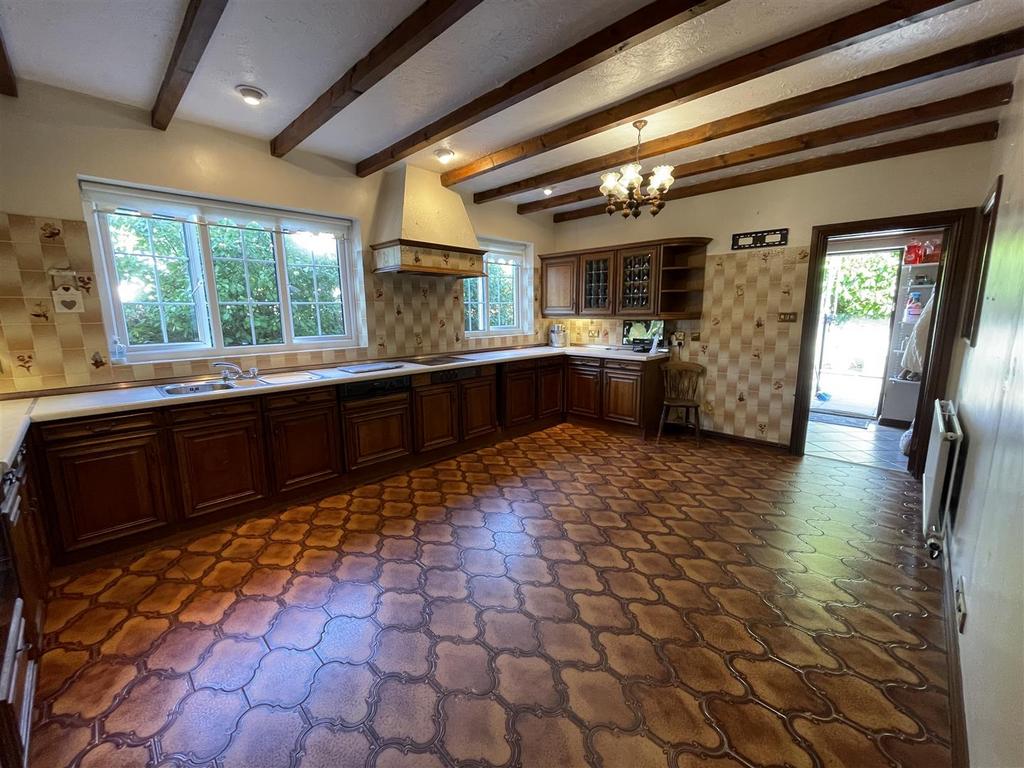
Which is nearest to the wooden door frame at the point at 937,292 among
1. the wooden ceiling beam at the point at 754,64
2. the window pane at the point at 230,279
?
the wooden ceiling beam at the point at 754,64

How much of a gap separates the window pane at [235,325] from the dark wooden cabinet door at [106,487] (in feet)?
3.39

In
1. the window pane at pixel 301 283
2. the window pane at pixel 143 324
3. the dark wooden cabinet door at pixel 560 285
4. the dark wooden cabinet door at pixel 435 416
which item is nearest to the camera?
the window pane at pixel 143 324

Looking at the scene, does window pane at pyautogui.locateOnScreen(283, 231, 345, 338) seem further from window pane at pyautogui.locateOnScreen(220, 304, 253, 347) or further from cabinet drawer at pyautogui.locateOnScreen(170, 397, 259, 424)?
cabinet drawer at pyautogui.locateOnScreen(170, 397, 259, 424)

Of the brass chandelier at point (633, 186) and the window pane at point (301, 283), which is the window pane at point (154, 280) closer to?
the window pane at point (301, 283)

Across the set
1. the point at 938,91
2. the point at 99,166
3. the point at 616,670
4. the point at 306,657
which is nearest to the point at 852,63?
the point at 938,91

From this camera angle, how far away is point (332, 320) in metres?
3.69

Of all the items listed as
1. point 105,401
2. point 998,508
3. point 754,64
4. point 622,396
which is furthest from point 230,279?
point 998,508

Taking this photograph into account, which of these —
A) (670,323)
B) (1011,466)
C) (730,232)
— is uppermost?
(730,232)

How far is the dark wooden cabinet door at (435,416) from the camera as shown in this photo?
140 inches

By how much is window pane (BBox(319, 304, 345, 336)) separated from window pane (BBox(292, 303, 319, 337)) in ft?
0.22

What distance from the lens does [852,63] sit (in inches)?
83.5

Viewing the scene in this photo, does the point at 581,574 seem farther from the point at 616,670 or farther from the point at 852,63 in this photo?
the point at 852,63

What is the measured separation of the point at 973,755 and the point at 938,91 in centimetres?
319

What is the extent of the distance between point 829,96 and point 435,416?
3340 mm
